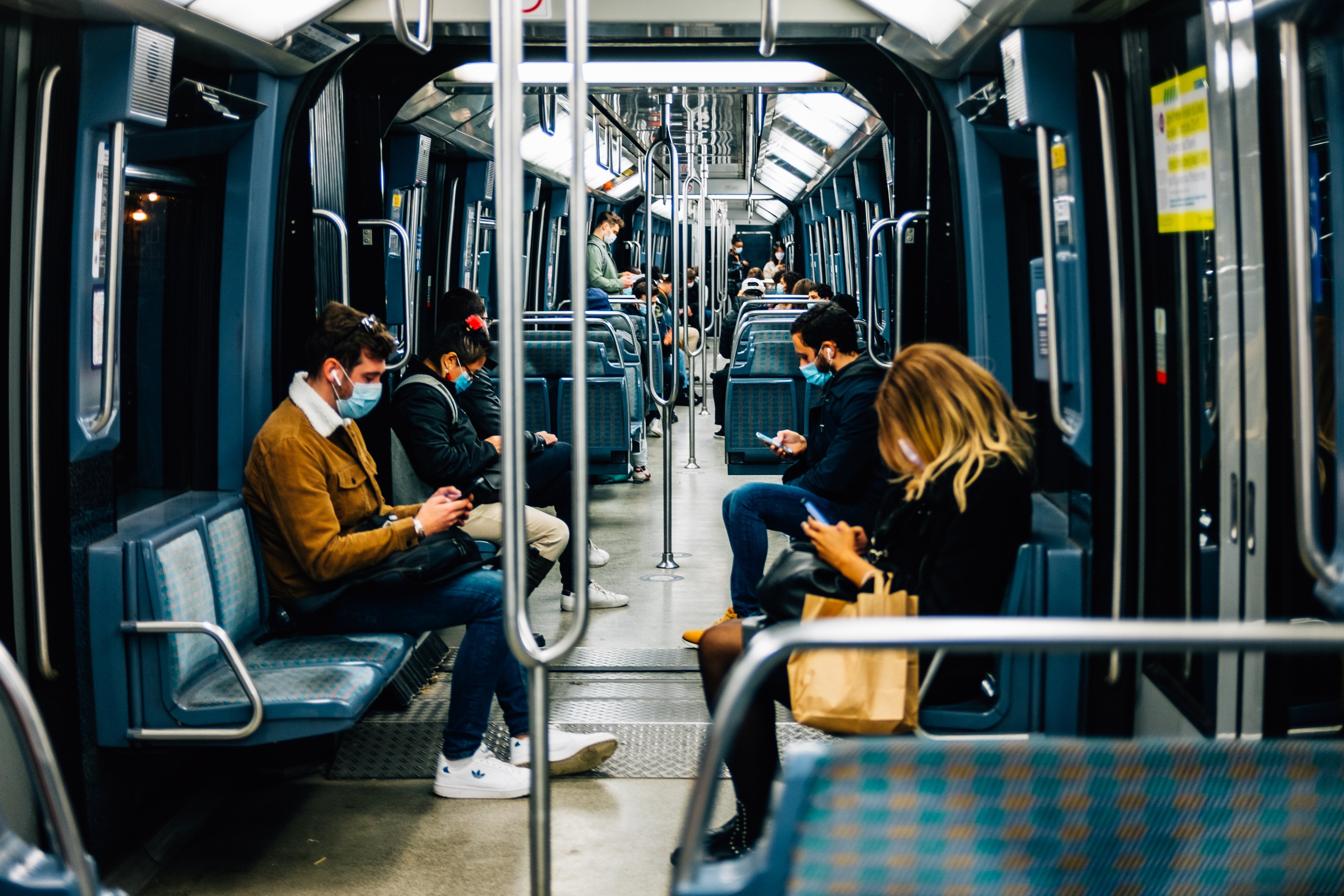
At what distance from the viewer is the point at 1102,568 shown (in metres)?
3.19

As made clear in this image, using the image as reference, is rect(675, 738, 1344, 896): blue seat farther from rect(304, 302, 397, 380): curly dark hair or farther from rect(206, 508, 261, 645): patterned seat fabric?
rect(304, 302, 397, 380): curly dark hair

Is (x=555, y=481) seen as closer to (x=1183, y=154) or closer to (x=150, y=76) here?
(x=150, y=76)

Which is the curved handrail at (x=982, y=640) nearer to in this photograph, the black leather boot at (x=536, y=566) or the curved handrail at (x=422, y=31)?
the curved handrail at (x=422, y=31)

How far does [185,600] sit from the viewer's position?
327cm

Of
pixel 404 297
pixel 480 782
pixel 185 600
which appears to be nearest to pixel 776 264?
A: pixel 404 297

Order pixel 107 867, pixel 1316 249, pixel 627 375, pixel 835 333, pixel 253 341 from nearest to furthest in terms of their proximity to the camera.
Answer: pixel 1316 249 < pixel 107 867 < pixel 253 341 < pixel 835 333 < pixel 627 375

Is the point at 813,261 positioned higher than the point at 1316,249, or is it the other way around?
the point at 813,261

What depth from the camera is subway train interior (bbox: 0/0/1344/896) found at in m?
1.57

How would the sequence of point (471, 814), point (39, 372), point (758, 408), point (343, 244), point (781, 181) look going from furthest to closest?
point (781, 181) < point (758, 408) < point (343, 244) < point (471, 814) < point (39, 372)

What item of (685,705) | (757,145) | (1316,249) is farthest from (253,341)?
(757,145)

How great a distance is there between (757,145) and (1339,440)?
8.63 meters

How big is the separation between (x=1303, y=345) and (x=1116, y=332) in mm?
1018

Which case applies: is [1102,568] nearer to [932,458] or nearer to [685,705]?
[932,458]

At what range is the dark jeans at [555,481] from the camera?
18.6 feet
